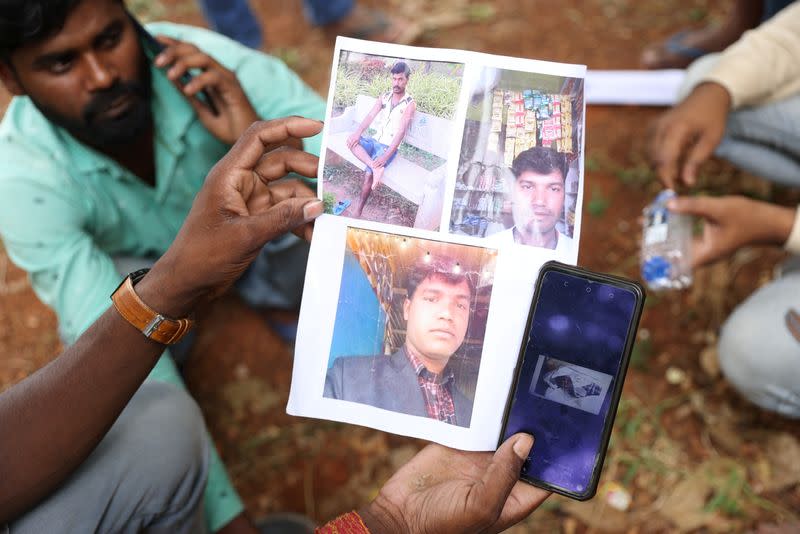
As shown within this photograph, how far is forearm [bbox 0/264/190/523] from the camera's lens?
3.06ft

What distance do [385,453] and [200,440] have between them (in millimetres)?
690

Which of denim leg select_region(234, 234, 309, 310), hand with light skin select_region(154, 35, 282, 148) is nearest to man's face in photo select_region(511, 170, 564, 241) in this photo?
hand with light skin select_region(154, 35, 282, 148)

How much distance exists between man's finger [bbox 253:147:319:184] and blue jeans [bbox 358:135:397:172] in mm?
94

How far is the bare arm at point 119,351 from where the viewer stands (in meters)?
0.94

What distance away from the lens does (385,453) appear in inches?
69.1

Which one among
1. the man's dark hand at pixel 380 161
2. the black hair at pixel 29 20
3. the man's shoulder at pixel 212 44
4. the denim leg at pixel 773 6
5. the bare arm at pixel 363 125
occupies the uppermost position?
the denim leg at pixel 773 6

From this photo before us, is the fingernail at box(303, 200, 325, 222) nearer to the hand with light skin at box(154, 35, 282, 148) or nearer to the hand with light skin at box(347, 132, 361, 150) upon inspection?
the hand with light skin at box(347, 132, 361, 150)

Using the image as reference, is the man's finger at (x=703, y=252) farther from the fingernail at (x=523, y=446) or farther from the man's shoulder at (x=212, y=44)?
the man's shoulder at (x=212, y=44)

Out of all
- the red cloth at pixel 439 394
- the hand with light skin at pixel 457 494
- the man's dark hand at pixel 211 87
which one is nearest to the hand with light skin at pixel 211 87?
the man's dark hand at pixel 211 87

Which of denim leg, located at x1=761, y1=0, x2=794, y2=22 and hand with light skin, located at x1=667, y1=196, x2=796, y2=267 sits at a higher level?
denim leg, located at x1=761, y1=0, x2=794, y2=22

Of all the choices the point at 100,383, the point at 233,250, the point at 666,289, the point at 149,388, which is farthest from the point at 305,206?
the point at 666,289

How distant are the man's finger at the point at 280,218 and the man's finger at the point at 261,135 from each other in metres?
0.10

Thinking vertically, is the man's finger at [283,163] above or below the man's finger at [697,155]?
below

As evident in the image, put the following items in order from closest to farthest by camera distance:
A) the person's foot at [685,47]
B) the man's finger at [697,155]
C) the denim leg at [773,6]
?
the man's finger at [697,155] → the denim leg at [773,6] → the person's foot at [685,47]
